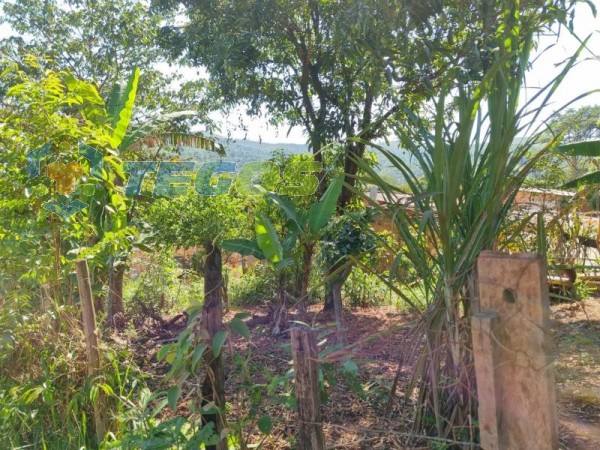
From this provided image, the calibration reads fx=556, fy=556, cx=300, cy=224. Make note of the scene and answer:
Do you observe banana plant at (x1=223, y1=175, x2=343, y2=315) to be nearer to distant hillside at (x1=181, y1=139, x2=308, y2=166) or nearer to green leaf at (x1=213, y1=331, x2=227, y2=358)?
green leaf at (x1=213, y1=331, x2=227, y2=358)

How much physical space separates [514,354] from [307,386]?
876 millimetres

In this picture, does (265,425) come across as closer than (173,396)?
No

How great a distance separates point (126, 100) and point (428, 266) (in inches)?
106

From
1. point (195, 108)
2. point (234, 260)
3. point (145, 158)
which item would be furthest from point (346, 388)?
point (234, 260)

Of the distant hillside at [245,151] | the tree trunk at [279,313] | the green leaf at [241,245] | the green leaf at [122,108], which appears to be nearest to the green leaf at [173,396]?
the green leaf at [122,108]

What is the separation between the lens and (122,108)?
395cm

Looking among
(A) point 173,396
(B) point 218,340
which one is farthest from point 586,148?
(A) point 173,396

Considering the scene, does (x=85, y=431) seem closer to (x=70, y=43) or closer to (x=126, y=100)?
(x=126, y=100)

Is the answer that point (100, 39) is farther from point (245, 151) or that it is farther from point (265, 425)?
point (265, 425)

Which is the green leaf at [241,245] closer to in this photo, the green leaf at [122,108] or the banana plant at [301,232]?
Result: the banana plant at [301,232]

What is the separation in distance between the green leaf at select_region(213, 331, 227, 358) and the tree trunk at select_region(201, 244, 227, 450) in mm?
51

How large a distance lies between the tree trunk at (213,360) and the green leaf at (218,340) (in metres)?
0.05

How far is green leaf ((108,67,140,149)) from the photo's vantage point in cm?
379

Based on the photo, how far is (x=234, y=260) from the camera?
1118cm
